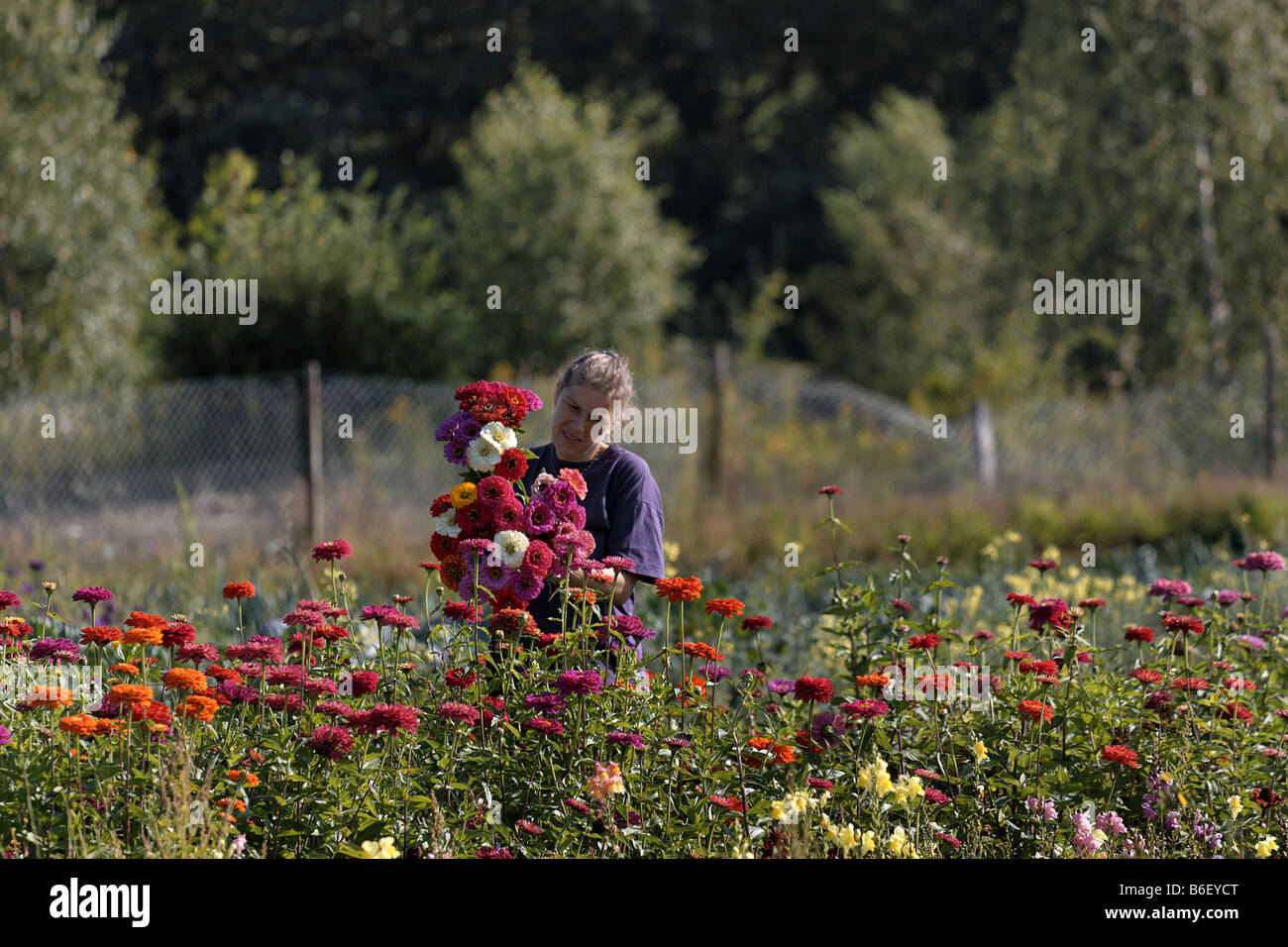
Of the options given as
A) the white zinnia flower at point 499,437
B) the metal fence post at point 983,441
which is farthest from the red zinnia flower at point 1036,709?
the metal fence post at point 983,441

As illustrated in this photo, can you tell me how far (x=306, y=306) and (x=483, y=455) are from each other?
12138 mm

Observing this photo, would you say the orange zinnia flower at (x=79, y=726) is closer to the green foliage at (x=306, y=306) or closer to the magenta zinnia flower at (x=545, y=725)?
the magenta zinnia flower at (x=545, y=725)

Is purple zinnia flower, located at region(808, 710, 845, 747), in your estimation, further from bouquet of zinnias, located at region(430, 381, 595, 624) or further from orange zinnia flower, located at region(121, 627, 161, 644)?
orange zinnia flower, located at region(121, 627, 161, 644)

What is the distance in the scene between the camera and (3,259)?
40.3ft

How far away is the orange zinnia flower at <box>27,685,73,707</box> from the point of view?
7.90 ft

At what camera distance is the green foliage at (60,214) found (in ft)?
39.9

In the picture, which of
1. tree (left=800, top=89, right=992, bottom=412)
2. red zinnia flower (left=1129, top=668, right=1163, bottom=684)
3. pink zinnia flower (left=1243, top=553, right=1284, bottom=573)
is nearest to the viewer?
red zinnia flower (left=1129, top=668, right=1163, bottom=684)

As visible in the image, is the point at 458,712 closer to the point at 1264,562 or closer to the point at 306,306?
the point at 1264,562

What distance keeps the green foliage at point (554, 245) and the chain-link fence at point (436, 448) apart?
5.31 metres

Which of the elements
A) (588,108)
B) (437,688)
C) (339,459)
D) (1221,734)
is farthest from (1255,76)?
(437,688)

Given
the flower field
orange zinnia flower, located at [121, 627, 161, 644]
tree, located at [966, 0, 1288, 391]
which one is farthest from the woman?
tree, located at [966, 0, 1288, 391]

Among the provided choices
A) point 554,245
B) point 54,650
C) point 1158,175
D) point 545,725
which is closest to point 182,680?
point 54,650

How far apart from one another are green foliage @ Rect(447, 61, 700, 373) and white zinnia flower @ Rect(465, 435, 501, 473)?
14126 millimetres
